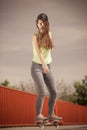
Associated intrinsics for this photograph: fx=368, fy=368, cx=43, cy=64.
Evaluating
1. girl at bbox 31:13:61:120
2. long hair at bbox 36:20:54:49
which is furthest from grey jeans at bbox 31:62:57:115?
long hair at bbox 36:20:54:49

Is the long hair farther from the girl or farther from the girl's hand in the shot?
the girl's hand

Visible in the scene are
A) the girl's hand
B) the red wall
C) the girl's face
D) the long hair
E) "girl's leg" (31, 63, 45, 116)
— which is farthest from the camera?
the red wall

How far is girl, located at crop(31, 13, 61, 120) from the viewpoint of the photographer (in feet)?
17.1

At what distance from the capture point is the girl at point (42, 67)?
5217 mm

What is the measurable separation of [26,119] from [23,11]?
2.00m

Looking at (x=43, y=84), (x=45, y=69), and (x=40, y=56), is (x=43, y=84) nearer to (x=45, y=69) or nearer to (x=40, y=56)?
(x=45, y=69)

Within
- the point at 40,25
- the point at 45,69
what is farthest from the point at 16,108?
the point at 40,25

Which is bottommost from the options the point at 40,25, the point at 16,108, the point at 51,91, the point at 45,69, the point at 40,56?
the point at 16,108

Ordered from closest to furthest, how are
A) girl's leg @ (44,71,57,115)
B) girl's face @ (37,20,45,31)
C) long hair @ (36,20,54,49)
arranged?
1. girl's leg @ (44,71,57,115)
2. long hair @ (36,20,54,49)
3. girl's face @ (37,20,45,31)

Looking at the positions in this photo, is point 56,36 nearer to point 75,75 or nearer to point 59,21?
point 59,21

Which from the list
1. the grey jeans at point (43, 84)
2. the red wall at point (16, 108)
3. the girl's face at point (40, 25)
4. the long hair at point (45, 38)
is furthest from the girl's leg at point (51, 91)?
the red wall at point (16, 108)

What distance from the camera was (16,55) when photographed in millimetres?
6730

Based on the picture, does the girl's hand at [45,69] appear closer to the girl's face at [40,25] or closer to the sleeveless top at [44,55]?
the sleeveless top at [44,55]

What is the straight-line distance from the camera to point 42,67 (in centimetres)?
543
